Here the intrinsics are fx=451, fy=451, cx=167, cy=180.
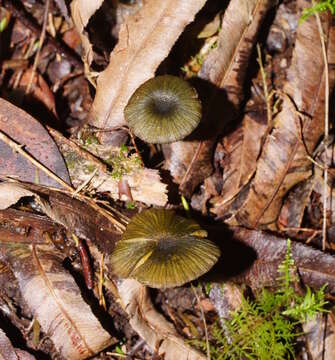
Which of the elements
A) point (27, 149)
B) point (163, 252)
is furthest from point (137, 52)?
point (163, 252)

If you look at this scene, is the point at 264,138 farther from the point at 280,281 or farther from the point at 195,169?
the point at 280,281

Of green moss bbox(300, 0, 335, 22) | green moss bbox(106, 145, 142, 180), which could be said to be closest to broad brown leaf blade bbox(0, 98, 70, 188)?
green moss bbox(106, 145, 142, 180)

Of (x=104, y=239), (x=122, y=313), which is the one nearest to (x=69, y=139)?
(x=104, y=239)

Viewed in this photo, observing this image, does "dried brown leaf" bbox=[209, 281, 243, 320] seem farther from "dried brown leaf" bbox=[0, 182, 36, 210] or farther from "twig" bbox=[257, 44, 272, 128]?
"dried brown leaf" bbox=[0, 182, 36, 210]

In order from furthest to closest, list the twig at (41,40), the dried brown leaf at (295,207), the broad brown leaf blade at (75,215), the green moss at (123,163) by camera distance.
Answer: the twig at (41,40) < the dried brown leaf at (295,207) < the green moss at (123,163) < the broad brown leaf blade at (75,215)

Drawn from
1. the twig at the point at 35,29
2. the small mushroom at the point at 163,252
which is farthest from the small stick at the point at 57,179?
the twig at the point at 35,29

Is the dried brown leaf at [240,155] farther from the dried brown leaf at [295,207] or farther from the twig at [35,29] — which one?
the twig at [35,29]

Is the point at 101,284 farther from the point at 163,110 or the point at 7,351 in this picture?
the point at 163,110
